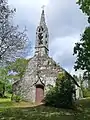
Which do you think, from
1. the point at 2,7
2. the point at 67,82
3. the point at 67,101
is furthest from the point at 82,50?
the point at 2,7

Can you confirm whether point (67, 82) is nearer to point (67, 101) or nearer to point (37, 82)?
point (67, 101)

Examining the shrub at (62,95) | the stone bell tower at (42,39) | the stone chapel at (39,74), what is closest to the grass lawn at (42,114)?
the shrub at (62,95)

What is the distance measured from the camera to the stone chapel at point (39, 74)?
36844 mm

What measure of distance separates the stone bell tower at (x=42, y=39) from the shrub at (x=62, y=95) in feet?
27.9

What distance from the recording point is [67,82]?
99.3 feet

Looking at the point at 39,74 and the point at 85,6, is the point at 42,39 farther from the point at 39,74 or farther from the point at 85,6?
the point at 85,6

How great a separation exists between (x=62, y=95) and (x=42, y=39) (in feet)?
41.7

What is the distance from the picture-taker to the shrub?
96.0 ft

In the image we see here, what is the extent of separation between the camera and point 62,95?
29594mm

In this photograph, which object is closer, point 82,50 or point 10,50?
point 10,50

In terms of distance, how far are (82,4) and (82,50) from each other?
9402mm

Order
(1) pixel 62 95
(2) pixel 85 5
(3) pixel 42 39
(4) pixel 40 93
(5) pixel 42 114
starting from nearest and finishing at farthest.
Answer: (2) pixel 85 5 → (5) pixel 42 114 → (1) pixel 62 95 → (4) pixel 40 93 → (3) pixel 42 39

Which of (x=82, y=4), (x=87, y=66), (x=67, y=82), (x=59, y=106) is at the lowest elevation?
(x=59, y=106)

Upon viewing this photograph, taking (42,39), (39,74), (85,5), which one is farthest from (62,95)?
(85,5)
